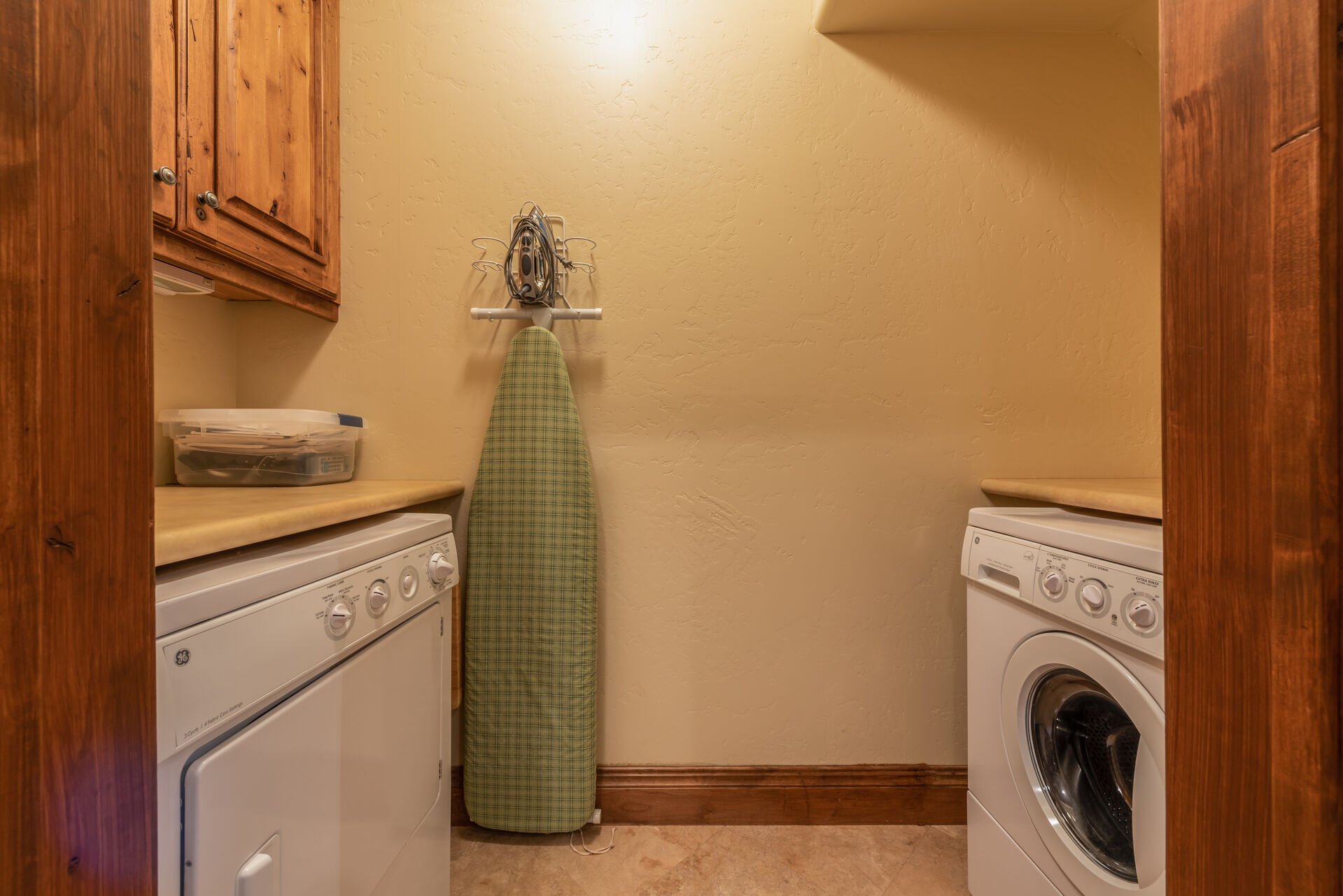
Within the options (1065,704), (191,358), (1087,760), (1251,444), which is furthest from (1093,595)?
(191,358)

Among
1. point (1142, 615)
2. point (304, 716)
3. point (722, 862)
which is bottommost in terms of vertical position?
point (722, 862)

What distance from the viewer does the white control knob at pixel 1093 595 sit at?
0.86 m

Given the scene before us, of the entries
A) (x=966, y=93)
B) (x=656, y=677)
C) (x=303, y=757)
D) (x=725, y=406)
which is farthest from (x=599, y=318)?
(x=966, y=93)

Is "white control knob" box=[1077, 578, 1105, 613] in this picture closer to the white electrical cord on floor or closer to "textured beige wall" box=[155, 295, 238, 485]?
the white electrical cord on floor

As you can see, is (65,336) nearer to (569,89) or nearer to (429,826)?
(429,826)

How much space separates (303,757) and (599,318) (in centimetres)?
113

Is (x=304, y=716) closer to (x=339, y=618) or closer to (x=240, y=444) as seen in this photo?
(x=339, y=618)

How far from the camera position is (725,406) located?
4.98ft

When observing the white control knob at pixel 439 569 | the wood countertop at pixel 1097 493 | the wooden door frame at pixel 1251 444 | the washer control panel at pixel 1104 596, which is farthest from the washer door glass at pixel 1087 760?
the white control knob at pixel 439 569

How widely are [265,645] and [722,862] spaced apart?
122cm

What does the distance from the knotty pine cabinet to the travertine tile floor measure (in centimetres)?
150

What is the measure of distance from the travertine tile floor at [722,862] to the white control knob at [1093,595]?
34.1 inches

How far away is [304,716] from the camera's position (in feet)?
2.34

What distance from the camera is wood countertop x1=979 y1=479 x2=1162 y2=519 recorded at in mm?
937
